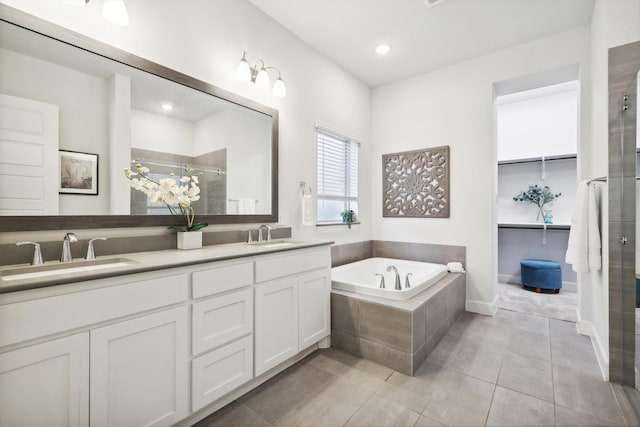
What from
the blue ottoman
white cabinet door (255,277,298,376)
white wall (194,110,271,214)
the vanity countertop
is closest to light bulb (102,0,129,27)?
white wall (194,110,271,214)

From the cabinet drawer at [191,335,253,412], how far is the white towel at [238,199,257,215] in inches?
38.9

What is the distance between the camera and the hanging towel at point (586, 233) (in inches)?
87.4

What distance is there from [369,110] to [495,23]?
1675 mm

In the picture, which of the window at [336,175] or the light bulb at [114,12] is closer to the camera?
the light bulb at [114,12]

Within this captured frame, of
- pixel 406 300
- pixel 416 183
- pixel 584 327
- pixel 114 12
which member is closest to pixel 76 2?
pixel 114 12

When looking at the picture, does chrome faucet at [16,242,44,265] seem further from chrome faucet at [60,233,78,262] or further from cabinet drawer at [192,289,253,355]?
cabinet drawer at [192,289,253,355]

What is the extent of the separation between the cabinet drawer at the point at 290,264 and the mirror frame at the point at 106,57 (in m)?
0.56

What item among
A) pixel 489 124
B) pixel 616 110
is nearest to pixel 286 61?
pixel 489 124

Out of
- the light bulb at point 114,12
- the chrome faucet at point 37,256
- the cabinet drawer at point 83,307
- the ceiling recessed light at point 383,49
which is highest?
the ceiling recessed light at point 383,49

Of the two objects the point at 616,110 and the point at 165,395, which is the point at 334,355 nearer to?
the point at 165,395

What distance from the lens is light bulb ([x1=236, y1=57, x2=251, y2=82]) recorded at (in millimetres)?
2230

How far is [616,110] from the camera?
1.91 metres

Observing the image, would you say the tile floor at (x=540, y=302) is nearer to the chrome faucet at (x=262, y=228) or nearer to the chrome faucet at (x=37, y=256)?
the chrome faucet at (x=262, y=228)

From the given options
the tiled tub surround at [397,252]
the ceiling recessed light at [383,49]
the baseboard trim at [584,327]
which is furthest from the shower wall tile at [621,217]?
the ceiling recessed light at [383,49]
